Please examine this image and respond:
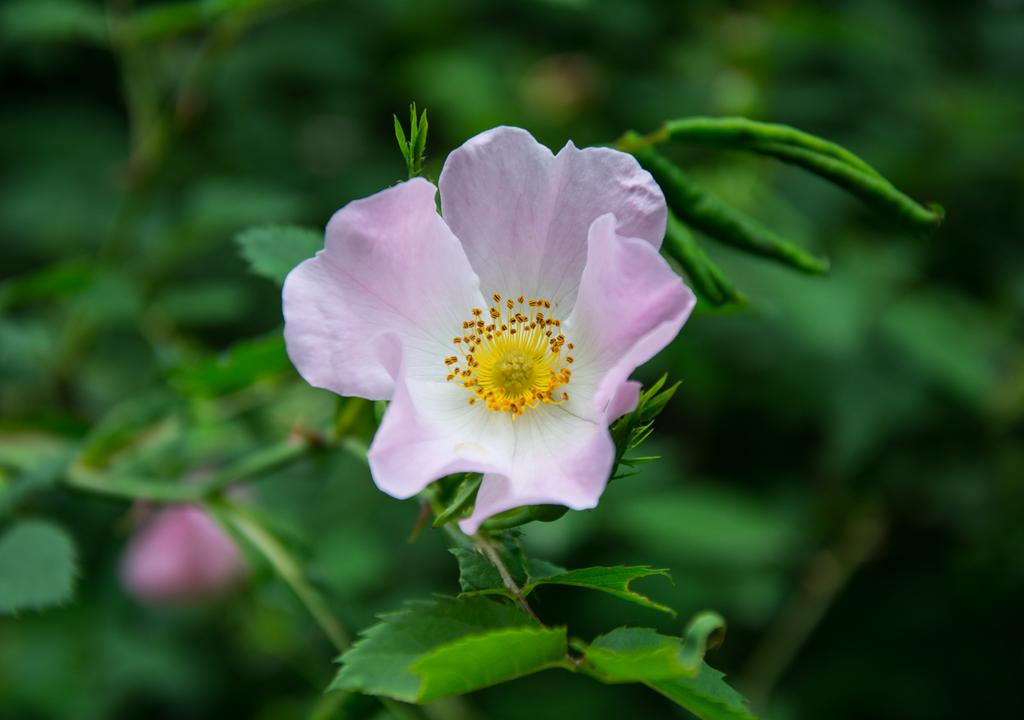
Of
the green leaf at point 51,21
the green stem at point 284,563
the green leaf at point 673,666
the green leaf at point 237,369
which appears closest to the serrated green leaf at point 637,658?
the green leaf at point 673,666

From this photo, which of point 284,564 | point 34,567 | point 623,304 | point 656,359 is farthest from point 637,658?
point 656,359

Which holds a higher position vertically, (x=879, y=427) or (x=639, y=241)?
(x=639, y=241)

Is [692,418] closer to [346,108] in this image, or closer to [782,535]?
[782,535]

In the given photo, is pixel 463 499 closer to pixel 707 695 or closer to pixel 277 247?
pixel 707 695

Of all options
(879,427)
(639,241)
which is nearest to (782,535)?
(879,427)

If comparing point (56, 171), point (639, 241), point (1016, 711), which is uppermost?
point (639, 241)

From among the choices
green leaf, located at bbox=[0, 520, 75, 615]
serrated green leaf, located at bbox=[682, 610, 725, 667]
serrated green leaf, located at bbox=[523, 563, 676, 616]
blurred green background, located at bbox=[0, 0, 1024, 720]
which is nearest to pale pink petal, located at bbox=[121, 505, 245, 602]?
blurred green background, located at bbox=[0, 0, 1024, 720]

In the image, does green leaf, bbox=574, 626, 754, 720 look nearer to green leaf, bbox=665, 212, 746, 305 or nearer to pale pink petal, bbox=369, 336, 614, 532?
pale pink petal, bbox=369, 336, 614, 532
